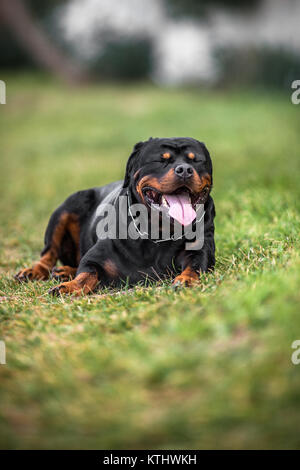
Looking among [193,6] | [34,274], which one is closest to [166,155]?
[34,274]

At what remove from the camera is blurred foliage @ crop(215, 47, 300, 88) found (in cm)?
1767

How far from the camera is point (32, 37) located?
83.1 feet

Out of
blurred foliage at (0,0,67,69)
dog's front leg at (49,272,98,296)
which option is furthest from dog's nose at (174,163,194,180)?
blurred foliage at (0,0,67,69)

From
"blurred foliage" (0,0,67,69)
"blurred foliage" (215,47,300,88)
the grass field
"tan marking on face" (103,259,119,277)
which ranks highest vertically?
"blurred foliage" (0,0,67,69)

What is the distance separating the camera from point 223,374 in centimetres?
202

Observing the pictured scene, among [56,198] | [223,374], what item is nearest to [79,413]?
[223,374]

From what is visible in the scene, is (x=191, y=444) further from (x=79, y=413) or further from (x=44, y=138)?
(x=44, y=138)

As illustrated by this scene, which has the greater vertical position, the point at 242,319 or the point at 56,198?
the point at 56,198

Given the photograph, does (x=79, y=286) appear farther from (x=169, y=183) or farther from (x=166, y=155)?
(x=166, y=155)

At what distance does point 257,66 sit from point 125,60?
674cm

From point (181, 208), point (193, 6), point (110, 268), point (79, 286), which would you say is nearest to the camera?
point (181, 208)

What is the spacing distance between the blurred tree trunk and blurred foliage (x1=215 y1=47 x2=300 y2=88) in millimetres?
7337

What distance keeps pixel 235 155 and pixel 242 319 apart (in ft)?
26.3

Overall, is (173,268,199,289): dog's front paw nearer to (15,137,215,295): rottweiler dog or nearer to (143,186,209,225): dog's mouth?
(15,137,215,295): rottweiler dog
